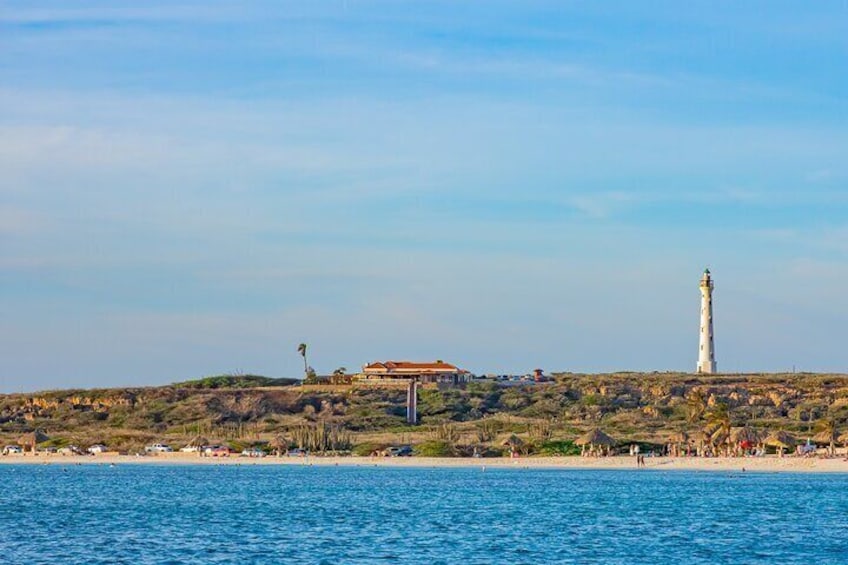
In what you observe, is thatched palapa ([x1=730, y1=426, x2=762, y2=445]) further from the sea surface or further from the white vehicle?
the white vehicle

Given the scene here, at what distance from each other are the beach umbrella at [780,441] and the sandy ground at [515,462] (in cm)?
285

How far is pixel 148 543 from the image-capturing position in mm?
48625

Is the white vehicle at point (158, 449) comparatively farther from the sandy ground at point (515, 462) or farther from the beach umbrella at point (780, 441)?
the beach umbrella at point (780, 441)

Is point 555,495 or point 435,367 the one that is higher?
point 435,367

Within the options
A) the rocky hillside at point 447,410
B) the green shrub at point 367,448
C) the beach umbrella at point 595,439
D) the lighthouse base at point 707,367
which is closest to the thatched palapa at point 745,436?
the rocky hillside at point 447,410

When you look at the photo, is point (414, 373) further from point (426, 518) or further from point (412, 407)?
point (426, 518)

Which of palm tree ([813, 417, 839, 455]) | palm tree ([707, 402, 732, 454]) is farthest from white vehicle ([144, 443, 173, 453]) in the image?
palm tree ([813, 417, 839, 455])

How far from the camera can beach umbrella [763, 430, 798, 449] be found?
9569 cm

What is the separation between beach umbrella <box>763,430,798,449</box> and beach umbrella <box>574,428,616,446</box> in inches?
419

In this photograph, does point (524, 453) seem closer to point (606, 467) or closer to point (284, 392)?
point (606, 467)

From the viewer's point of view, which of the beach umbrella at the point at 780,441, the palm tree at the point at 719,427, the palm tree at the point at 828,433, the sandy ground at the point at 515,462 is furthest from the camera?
the palm tree at the point at 719,427

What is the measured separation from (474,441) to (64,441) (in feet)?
113

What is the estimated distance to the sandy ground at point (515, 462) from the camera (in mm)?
90062

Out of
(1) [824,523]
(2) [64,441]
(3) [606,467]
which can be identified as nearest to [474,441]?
(3) [606,467]
